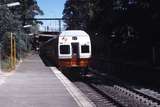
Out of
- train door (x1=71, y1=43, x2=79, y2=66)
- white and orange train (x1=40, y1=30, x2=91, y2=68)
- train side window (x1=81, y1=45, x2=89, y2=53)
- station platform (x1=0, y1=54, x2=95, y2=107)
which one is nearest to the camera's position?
station platform (x1=0, y1=54, x2=95, y2=107)

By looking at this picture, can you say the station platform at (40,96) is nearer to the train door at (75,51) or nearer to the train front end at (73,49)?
the train front end at (73,49)

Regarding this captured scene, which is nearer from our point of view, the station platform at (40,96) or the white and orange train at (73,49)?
the station platform at (40,96)

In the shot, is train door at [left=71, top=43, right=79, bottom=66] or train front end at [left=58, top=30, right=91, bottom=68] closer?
train front end at [left=58, top=30, right=91, bottom=68]

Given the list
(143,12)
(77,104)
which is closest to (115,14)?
(143,12)

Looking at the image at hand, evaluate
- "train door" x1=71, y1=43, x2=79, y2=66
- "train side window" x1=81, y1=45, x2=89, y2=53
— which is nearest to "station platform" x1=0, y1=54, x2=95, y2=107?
"train door" x1=71, y1=43, x2=79, y2=66

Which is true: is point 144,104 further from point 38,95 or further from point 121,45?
point 121,45

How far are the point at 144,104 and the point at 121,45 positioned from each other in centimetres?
2931

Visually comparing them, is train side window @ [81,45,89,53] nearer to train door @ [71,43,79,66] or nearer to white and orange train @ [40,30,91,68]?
white and orange train @ [40,30,91,68]

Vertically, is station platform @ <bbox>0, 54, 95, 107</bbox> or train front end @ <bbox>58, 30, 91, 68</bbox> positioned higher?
train front end @ <bbox>58, 30, 91, 68</bbox>

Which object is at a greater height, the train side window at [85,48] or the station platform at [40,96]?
the train side window at [85,48]

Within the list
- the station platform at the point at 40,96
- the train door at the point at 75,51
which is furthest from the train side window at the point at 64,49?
the station platform at the point at 40,96

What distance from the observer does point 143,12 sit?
125 feet

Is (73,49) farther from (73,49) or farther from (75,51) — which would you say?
(75,51)

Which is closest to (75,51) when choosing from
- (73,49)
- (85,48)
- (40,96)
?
(73,49)
